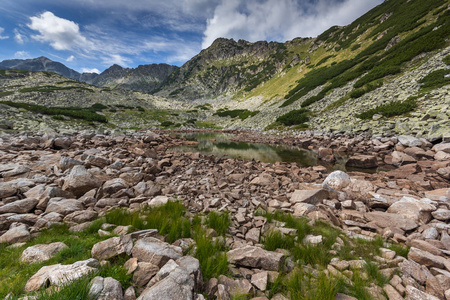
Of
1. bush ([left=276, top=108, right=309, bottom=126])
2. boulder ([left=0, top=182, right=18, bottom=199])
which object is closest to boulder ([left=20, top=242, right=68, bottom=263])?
boulder ([left=0, top=182, right=18, bottom=199])

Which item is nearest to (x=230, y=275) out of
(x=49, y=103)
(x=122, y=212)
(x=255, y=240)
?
(x=255, y=240)

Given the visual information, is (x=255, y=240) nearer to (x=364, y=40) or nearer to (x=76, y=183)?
(x=76, y=183)

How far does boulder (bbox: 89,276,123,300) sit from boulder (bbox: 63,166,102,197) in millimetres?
5905

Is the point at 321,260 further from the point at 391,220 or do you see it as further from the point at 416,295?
the point at 391,220

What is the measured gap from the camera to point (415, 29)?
39.3 metres

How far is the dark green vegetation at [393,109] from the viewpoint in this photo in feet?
64.8

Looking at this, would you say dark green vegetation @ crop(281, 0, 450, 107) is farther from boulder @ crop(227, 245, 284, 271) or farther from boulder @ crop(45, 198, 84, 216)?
boulder @ crop(45, 198, 84, 216)

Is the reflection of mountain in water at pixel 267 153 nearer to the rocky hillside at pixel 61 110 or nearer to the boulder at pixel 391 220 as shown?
the boulder at pixel 391 220

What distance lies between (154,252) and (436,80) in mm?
33994

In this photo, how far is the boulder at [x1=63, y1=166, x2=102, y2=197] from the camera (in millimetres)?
6784

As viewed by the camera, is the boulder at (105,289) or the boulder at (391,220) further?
the boulder at (391,220)

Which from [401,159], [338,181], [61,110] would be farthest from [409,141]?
[61,110]

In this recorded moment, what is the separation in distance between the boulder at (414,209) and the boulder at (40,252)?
32.8 ft

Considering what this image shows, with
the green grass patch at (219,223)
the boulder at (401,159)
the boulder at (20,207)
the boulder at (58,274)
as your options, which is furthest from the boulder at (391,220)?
the boulder at (20,207)
